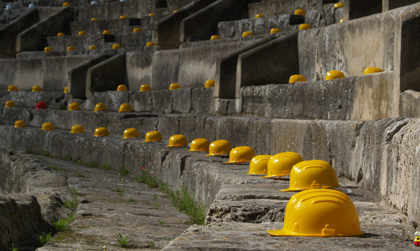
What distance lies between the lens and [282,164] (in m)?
5.68

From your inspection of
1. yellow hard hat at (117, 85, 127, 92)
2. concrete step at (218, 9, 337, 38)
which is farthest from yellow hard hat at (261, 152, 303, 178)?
yellow hard hat at (117, 85, 127, 92)

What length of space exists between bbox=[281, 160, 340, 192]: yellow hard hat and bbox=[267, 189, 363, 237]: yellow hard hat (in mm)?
1300

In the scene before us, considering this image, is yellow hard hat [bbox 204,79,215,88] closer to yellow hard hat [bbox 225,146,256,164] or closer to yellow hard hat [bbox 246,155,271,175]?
yellow hard hat [bbox 225,146,256,164]

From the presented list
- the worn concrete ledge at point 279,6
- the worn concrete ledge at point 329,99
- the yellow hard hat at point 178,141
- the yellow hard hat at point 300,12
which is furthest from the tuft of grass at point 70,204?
the worn concrete ledge at point 279,6

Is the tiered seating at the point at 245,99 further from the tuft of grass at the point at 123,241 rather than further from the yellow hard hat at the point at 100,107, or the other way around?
the tuft of grass at the point at 123,241

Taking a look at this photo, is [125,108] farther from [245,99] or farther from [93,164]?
[245,99]

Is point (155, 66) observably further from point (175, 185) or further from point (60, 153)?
point (175, 185)

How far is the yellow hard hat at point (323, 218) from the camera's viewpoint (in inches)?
130

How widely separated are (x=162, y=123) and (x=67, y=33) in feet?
33.8

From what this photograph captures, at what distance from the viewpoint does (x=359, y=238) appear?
3.23 meters

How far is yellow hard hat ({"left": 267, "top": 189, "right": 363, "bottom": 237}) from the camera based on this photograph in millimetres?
3305

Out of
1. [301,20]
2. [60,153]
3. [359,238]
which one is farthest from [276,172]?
[60,153]

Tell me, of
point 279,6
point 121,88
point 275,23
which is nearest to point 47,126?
point 121,88

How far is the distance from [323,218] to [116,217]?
10.7 ft
